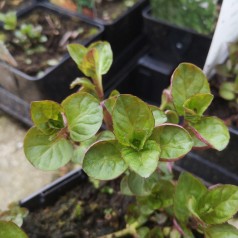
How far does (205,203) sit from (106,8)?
2.83ft

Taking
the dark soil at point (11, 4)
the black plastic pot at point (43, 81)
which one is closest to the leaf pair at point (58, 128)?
the black plastic pot at point (43, 81)

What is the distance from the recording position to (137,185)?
1.86ft

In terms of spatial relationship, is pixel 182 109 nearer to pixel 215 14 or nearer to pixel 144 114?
pixel 144 114

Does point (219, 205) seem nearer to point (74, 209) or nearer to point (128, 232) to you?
point (128, 232)

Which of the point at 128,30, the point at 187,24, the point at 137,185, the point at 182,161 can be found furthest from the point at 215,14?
the point at 137,185

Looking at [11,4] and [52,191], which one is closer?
[52,191]

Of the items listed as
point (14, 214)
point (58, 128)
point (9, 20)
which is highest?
point (58, 128)

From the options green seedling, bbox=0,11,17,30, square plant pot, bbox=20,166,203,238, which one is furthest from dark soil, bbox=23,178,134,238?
green seedling, bbox=0,11,17,30

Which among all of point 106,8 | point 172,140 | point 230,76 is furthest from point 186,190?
point 106,8

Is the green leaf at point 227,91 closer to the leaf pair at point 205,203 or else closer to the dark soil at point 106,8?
the leaf pair at point 205,203

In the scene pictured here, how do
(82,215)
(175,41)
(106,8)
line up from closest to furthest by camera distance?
(82,215)
(175,41)
(106,8)

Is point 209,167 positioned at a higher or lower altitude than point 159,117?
lower

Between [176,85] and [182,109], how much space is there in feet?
0.13

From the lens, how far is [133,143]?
516 mm
